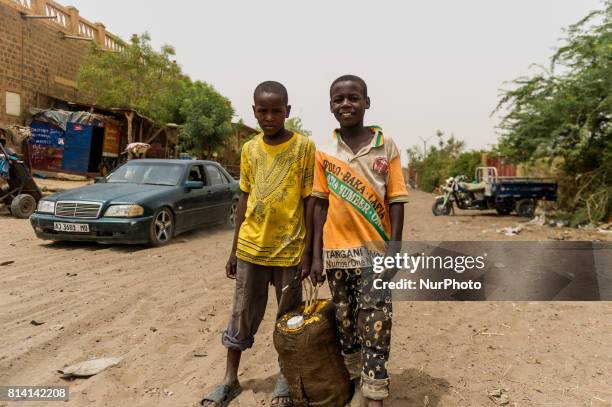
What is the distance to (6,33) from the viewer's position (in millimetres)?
16906

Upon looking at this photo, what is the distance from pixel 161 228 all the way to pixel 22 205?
468cm

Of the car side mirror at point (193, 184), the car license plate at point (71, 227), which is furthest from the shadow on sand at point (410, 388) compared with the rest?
the car side mirror at point (193, 184)

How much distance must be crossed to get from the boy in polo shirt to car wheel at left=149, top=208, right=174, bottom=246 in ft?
16.5

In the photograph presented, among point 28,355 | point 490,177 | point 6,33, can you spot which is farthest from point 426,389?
point 6,33

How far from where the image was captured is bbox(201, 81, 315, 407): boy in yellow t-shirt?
244cm

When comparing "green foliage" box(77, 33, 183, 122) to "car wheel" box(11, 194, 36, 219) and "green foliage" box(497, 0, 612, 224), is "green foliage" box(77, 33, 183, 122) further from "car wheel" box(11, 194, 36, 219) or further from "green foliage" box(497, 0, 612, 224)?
"green foliage" box(497, 0, 612, 224)

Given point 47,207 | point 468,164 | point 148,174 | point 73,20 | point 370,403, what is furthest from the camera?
point 468,164

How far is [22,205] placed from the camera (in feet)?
31.8

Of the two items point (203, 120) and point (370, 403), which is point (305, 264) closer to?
point (370, 403)

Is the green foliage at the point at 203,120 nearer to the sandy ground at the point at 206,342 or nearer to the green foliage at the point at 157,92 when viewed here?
the green foliage at the point at 157,92

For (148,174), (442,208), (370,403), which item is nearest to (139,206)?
(148,174)

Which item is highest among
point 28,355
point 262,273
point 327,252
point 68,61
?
point 68,61

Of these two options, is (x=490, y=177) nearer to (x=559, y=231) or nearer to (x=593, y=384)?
(x=559, y=231)

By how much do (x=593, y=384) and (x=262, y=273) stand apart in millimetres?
2181
